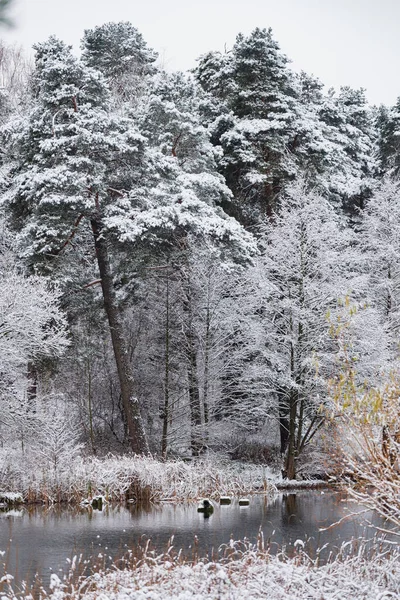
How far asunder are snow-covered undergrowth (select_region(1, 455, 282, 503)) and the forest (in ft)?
0.82

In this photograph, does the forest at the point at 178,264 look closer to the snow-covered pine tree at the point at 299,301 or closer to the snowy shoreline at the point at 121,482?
the snow-covered pine tree at the point at 299,301

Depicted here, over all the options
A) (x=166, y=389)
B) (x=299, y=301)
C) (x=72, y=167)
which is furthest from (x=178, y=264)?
(x=72, y=167)

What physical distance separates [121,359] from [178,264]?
4.54 metres

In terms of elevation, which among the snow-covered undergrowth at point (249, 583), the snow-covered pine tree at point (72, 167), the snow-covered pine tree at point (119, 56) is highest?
the snow-covered pine tree at point (119, 56)

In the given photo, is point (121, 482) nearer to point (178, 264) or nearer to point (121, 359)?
point (121, 359)

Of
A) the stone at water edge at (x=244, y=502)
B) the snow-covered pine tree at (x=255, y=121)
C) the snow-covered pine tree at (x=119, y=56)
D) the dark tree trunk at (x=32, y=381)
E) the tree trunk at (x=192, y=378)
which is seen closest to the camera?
the stone at water edge at (x=244, y=502)

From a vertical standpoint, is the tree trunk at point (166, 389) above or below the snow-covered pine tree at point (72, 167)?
below

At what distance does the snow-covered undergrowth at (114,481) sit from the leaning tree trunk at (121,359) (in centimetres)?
165

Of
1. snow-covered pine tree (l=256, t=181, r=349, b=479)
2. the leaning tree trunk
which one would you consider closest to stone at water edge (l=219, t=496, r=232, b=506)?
the leaning tree trunk

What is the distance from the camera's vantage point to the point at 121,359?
73.3 feet

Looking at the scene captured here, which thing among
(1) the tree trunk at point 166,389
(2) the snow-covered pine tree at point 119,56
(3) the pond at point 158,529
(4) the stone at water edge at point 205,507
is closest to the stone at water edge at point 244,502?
(3) the pond at point 158,529

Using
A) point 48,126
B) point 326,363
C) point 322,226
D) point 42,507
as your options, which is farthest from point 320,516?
point 48,126

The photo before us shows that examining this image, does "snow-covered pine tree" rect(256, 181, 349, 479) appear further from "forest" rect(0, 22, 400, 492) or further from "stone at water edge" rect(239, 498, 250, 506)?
"stone at water edge" rect(239, 498, 250, 506)

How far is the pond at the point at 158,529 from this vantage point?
11414mm
